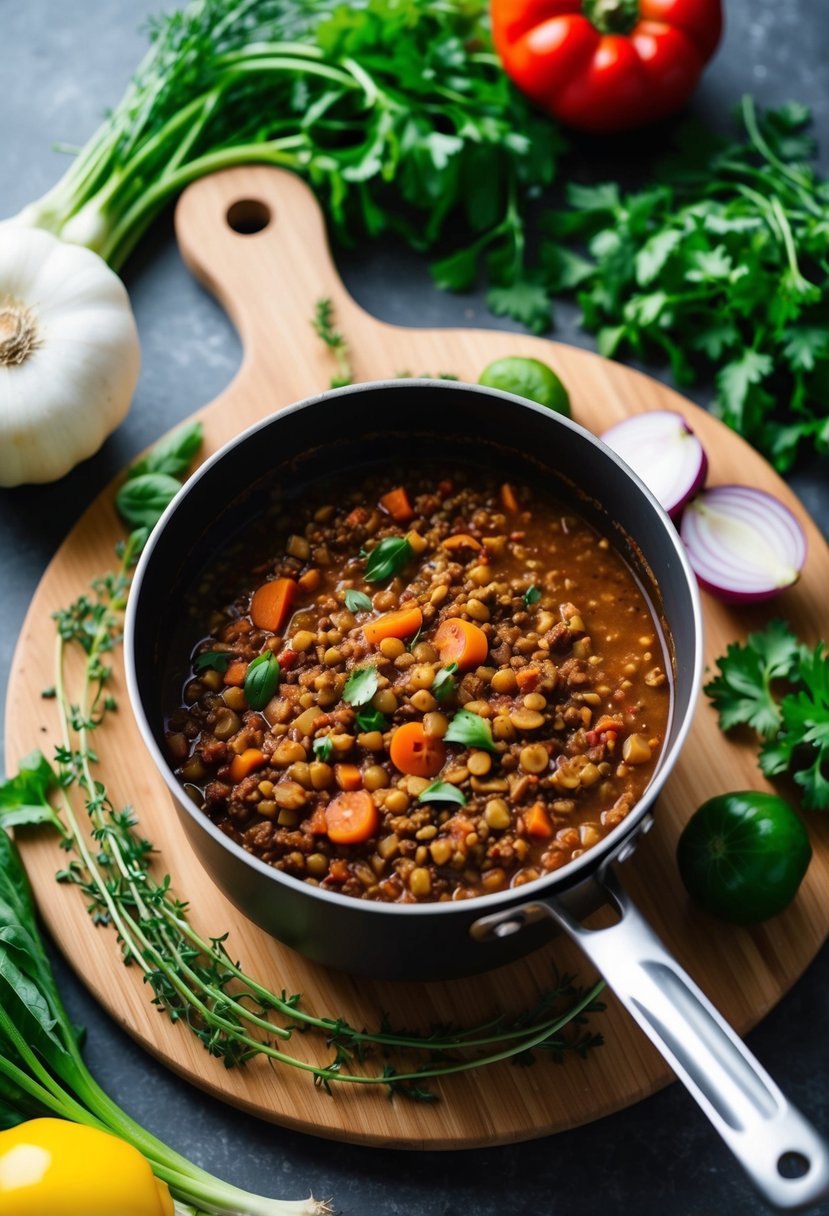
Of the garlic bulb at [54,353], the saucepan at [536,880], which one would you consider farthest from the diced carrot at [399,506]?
the garlic bulb at [54,353]

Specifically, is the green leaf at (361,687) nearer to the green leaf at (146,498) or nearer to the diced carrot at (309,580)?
the diced carrot at (309,580)

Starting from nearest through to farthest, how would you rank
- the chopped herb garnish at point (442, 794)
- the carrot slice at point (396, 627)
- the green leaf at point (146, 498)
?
the chopped herb garnish at point (442, 794)
the carrot slice at point (396, 627)
the green leaf at point (146, 498)

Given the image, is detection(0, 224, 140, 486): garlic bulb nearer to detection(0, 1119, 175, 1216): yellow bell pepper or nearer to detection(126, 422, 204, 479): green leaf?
detection(126, 422, 204, 479): green leaf

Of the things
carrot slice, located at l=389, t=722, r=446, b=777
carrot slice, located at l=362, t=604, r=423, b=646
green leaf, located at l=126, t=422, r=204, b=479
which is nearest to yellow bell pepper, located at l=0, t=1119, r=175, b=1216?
carrot slice, located at l=389, t=722, r=446, b=777

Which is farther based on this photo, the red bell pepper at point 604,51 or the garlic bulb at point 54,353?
the red bell pepper at point 604,51

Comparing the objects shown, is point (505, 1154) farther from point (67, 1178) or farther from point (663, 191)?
point (663, 191)

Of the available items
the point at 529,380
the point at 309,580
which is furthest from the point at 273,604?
the point at 529,380

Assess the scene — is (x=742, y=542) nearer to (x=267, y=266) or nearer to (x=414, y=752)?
(x=414, y=752)
